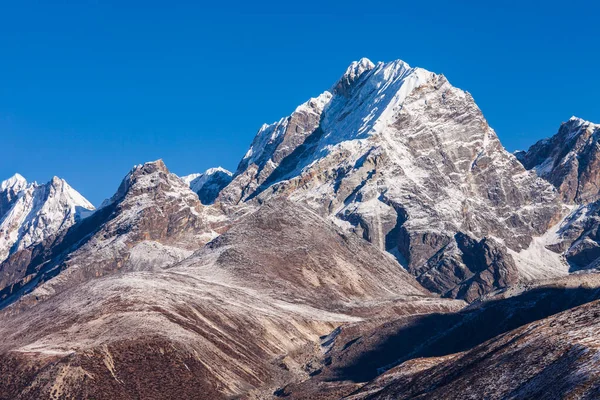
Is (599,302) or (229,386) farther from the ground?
(229,386)

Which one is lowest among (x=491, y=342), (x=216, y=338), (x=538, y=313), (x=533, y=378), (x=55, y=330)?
(x=533, y=378)

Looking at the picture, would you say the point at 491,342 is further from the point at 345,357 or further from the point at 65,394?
the point at 345,357

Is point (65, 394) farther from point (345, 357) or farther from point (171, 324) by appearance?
point (345, 357)

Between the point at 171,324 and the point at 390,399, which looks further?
the point at 171,324

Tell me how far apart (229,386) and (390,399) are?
64.2 m

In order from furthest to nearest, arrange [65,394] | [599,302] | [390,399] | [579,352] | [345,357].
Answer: [345,357] → [65,394] → [390,399] → [599,302] → [579,352]

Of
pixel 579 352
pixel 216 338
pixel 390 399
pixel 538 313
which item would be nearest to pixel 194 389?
pixel 216 338

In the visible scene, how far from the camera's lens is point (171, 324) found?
7352 inches

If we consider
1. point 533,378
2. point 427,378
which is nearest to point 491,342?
point 427,378

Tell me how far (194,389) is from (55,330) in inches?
1629

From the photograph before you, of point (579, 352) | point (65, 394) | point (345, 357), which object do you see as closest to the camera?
point (579, 352)

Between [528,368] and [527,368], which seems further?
[527,368]

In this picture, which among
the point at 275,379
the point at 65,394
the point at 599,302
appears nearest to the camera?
the point at 599,302

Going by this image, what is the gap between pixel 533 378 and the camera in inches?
3305
